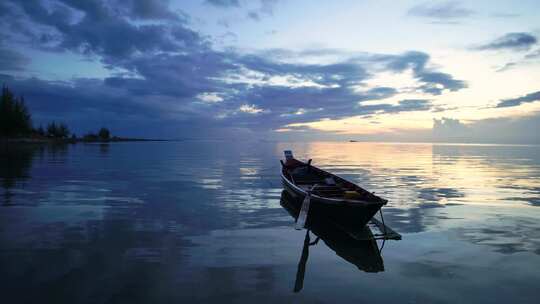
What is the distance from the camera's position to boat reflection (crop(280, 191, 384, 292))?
12773 mm

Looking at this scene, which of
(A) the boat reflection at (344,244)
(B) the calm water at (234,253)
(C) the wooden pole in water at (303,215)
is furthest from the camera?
(C) the wooden pole in water at (303,215)

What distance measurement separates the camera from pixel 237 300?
968cm

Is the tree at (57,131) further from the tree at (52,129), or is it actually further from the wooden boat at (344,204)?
the wooden boat at (344,204)

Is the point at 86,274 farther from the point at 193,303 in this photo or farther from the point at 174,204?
the point at 174,204

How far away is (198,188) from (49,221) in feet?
44.8

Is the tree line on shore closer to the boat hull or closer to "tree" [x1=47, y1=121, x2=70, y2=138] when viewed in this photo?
"tree" [x1=47, y1=121, x2=70, y2=138]

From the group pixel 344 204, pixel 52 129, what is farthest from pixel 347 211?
pixel 52 129

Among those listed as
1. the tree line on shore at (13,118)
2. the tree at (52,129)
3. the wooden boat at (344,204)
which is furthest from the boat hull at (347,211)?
the tree at (52,129)

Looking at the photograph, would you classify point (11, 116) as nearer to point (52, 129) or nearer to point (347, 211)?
point (52, 129)

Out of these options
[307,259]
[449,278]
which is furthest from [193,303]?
[449,278]

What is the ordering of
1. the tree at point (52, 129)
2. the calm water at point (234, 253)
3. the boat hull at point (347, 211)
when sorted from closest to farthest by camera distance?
the calm water at point (234, 253) < the boat hull at point (347, 211) < the tree at point (52, 129)

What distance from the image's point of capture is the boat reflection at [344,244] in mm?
12773

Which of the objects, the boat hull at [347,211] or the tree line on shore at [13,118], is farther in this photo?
the tree line on shore at [13,118]

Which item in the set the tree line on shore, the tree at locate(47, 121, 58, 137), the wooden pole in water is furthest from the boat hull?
the tree at locate(47, 121, 58, 137)
